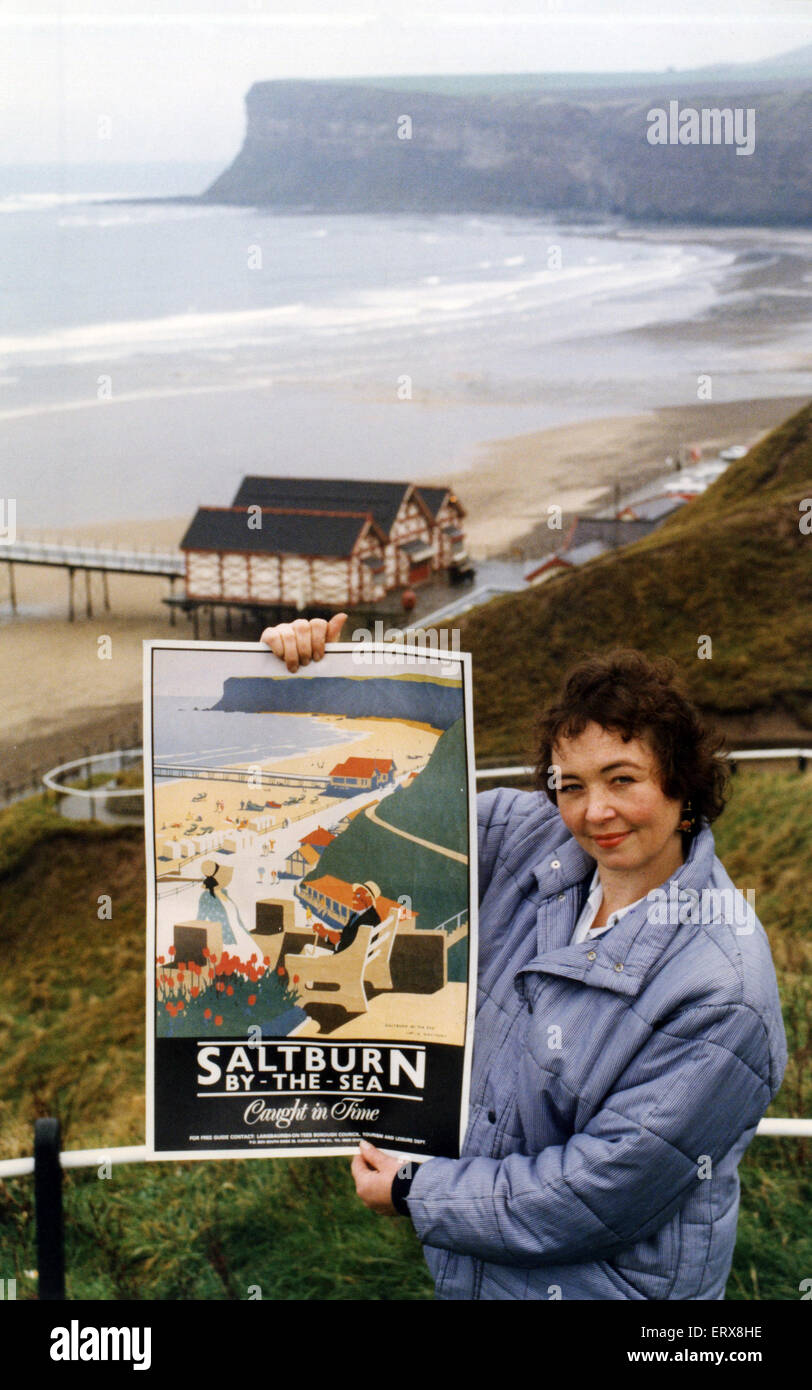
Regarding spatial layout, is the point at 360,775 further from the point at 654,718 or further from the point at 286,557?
the point at 286,557

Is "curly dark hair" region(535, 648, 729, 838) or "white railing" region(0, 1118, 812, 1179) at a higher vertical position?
"curly dark hair" region(535, 648, 729, 838)

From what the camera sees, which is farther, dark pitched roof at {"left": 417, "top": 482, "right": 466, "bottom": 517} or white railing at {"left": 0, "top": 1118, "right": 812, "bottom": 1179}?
dark pitched roof at {"left": 417, "top": 482, "right": 466, "bottom": 517}

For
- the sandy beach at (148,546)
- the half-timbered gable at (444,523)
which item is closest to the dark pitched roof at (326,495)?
the half-timbered gable at (444,523)

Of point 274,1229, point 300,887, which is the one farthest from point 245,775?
point 274,1229

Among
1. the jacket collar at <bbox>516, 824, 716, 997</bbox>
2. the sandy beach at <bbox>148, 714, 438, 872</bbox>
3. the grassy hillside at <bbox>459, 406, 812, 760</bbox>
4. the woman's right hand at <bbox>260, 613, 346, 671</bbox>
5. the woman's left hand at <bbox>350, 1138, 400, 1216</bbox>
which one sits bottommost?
the grassy hillside at <bbox>459, 406, 812, 760</bbox>

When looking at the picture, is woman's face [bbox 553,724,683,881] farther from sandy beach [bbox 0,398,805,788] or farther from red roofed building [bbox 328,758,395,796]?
sandy beach [bbox 0,398,805,788]

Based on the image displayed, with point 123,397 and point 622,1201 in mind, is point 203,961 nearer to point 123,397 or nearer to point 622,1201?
point 622,1201

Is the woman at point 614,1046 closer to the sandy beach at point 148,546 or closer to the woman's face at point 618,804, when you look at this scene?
the woman's face at point 618,804

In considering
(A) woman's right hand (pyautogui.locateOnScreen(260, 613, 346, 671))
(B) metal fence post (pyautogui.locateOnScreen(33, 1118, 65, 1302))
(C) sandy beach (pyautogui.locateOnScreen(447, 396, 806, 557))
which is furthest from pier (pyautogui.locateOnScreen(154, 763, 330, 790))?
(C) sandy beach (pyautogui.locateOnScreen(447, 396, 806, 557))
